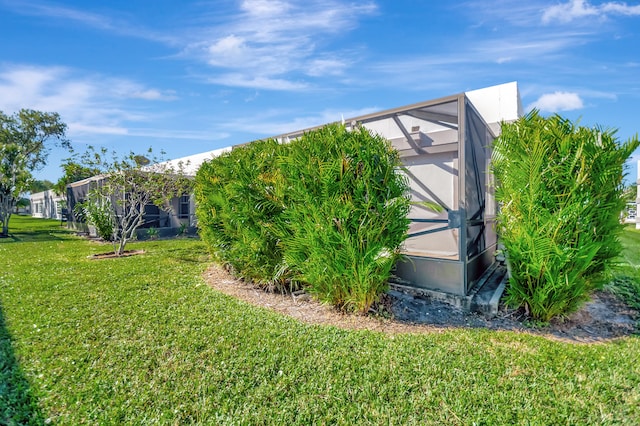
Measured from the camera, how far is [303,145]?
4.14 metres

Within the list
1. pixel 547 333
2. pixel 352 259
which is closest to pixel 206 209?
pixel 352 259

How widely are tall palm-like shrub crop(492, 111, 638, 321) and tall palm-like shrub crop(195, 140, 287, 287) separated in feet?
10.4

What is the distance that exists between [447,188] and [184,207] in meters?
12.5

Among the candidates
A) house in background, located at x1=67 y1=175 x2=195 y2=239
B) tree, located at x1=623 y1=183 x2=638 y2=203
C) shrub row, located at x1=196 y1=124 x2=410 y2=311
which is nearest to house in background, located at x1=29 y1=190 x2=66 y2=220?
house in background, located at x1=67 y1=175 x2=195 y2=239

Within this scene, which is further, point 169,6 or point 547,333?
point 169,6

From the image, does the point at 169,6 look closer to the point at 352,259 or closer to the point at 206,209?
the point at 206,209

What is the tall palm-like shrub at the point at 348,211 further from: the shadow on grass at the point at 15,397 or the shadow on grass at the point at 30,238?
the shadow on grass at the point at 30,238

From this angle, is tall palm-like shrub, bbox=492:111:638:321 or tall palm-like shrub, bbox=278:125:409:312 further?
tall palm-like shrub, bbox=278:125:409:312

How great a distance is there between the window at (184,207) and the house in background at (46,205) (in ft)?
74.6

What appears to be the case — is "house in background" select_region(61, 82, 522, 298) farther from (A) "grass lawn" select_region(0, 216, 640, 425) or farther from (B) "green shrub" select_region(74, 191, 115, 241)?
(B) "green shrub" select_region(74, 191, 115, 241)

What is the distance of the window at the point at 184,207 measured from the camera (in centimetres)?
1462

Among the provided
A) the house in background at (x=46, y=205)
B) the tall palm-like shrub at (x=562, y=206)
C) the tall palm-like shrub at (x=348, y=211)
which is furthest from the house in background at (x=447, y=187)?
the house in background at (x=46, y=205)

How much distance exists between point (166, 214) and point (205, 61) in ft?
27.0

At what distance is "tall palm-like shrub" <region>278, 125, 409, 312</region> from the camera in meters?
3.73
